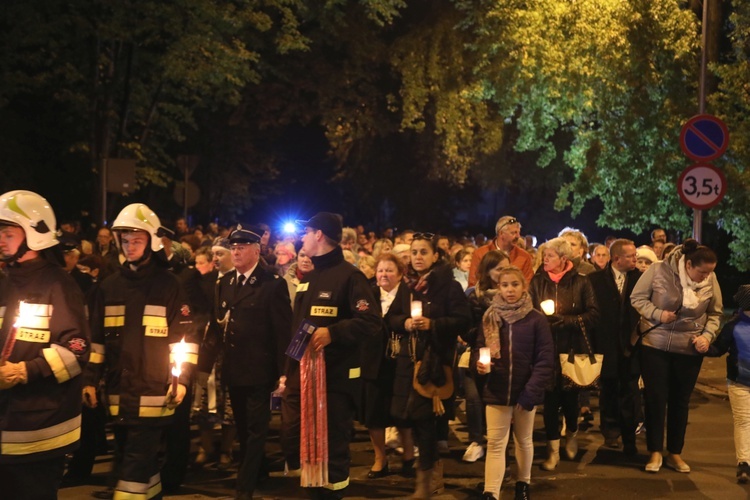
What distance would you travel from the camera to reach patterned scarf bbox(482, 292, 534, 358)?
7.53m

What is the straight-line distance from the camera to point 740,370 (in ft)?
28.3

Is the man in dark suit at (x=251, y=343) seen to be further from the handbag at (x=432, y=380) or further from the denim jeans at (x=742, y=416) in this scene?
the denim jeans at (x=742, y=416)

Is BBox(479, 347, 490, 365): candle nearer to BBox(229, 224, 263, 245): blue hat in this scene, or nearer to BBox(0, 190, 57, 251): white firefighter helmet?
BBox(229, 224, 263, 245): blue hat

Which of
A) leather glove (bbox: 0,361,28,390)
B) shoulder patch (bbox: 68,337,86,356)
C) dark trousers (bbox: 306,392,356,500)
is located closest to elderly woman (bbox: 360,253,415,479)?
dark trousers (bbox: 306,392,356,500)

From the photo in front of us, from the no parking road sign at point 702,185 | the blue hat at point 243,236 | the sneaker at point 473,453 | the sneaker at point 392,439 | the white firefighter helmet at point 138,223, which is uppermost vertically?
the no parking road sign at point 702,185

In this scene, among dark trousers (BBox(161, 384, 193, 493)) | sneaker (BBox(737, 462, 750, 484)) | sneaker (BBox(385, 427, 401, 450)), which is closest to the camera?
dark trousers (BBox(161, 384, 193, 493))

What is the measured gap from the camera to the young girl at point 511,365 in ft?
24.4

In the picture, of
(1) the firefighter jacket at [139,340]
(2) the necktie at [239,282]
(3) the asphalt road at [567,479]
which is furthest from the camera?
(3) the asphalt road at [567,479]

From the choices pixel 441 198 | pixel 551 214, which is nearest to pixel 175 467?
pixel 441 198

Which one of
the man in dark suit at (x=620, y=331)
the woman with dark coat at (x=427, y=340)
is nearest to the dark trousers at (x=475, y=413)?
the man in dark suit at (x=620, y=331)

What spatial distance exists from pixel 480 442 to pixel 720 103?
1014cm

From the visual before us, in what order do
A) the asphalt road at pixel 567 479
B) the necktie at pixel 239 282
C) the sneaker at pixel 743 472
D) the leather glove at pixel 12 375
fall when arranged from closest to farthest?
the leather glove at pixel 12 375, the necktie at pixel 239 282, the asphalt road at pixel 567 479, the sneaker at pixel 743 472

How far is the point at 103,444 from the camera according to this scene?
978cm

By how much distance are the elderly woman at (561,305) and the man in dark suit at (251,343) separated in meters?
2.46
